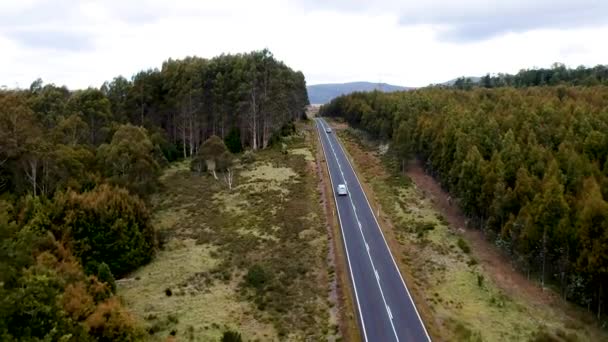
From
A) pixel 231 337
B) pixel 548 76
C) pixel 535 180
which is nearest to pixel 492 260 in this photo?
pixel 535 180

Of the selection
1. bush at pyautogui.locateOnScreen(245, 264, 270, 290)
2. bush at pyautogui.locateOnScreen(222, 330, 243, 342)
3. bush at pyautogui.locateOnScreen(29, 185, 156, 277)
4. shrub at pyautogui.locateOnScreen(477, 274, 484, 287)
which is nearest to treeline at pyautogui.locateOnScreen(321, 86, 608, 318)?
shrub at pyautogui.locateOnScreen(477, 274, 484, 287)

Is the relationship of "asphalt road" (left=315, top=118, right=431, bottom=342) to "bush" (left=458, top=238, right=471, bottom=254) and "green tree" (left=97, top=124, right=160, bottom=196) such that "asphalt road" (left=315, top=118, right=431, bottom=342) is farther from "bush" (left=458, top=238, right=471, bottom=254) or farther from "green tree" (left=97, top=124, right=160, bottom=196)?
"green tree" (left=97, top=124, right=160, bottom=196)

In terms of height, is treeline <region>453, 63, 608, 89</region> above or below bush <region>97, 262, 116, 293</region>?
above

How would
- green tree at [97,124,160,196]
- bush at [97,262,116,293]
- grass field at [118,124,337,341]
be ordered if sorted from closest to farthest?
grass field at [118,124,337,341], bush at [97,262,116,293], green tree at [97,124,160,196]

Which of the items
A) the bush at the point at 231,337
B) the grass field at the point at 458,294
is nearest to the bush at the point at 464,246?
the grass field at the point at 458,294

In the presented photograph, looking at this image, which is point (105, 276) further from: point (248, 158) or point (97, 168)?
point (248, 158)
